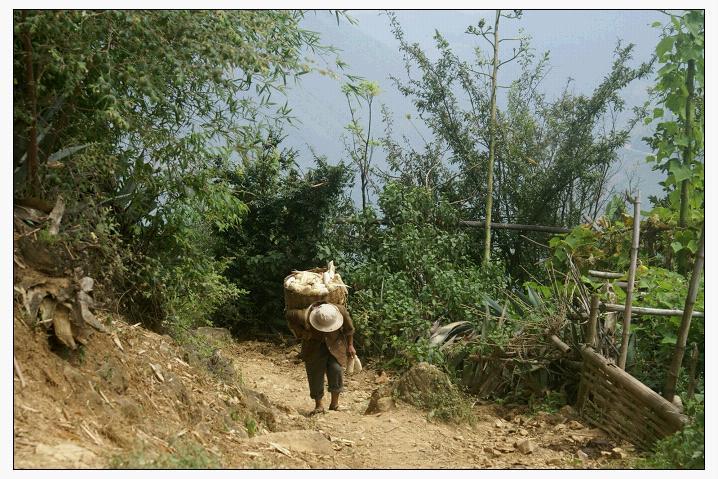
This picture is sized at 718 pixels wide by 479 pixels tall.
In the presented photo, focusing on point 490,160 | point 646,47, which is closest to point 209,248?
point 490,160

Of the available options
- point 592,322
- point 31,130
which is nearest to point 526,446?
point 592,322

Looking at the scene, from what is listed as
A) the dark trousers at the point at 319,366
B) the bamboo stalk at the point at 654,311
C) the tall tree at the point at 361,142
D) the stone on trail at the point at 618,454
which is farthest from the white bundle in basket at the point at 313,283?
the tall tree at the point at 361,142

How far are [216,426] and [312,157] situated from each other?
6.34 metres

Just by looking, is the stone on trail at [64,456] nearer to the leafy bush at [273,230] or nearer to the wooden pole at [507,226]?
the leafy bush at [273,230]

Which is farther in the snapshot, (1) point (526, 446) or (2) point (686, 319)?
(1) point (526, 446)

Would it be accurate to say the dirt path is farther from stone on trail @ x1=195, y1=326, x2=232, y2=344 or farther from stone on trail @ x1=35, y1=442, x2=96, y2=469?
stone on trail @ x1=195, y1=326, x2=232, y2=344

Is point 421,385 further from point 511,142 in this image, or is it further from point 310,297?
point 511,142

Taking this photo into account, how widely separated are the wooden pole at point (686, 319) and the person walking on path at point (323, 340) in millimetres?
2637

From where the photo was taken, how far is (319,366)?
7.42 meters

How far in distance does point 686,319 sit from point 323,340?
3.04 m

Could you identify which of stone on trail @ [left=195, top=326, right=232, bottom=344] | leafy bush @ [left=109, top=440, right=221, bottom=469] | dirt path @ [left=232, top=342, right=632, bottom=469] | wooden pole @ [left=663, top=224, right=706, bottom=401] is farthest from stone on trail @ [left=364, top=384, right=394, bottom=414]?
stone on trail @ [left=195, top=326, right=232, bottom=344]

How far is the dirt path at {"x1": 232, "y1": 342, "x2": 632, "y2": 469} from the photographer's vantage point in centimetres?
586

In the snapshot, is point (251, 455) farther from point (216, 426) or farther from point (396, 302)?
point (396, 302)

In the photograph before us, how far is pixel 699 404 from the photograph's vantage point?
5.74 meters
